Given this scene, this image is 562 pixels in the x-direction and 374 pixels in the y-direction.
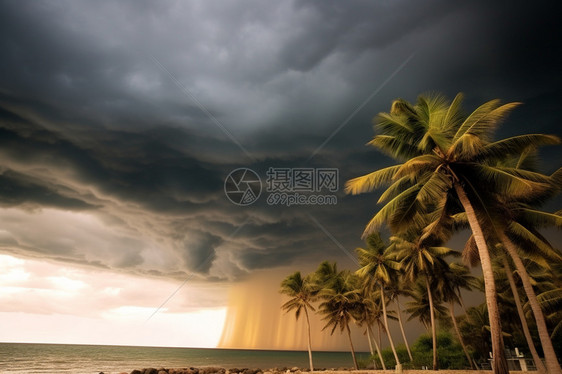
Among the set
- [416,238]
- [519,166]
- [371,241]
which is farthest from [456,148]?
[371,241]

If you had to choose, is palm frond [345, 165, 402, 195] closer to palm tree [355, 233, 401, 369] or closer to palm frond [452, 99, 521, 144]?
palm frond [452, 99, 521, 144]

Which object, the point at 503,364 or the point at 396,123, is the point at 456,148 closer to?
the point at 396,123

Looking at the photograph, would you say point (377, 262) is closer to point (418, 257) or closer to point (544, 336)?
point (418, 257)

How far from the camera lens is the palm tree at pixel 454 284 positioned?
1210 inches

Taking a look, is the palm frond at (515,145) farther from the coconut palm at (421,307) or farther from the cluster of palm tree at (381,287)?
the coconut palm at (421,307)

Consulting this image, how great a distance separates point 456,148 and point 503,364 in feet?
24.1

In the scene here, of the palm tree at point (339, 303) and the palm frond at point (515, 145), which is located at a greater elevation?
the palm frond at point (515, 145)

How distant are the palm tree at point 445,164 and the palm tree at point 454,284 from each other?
63.3ft

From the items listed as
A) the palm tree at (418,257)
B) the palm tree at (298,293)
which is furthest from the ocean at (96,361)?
the palm tree at (418,257)

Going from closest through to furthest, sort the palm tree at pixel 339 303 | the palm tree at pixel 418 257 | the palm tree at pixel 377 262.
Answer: the palm tree at pixel 418 257, the palm tree at pixel 377 262, the palm tree at pixel 339 303

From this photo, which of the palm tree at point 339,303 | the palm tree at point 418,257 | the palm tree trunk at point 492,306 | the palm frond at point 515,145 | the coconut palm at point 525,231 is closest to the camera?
the palm tree trunk at point 492,306

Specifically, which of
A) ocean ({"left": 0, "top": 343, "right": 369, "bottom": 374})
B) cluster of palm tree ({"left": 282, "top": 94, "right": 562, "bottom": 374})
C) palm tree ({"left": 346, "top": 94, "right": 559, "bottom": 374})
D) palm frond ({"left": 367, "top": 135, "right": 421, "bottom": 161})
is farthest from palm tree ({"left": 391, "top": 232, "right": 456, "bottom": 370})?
ocean ({"left": 0, "top": 343, "right": 369, "bottom": 374})

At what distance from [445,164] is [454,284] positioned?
82.5ft

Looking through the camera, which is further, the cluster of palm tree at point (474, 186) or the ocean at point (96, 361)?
the ocean at point (96, 361)
